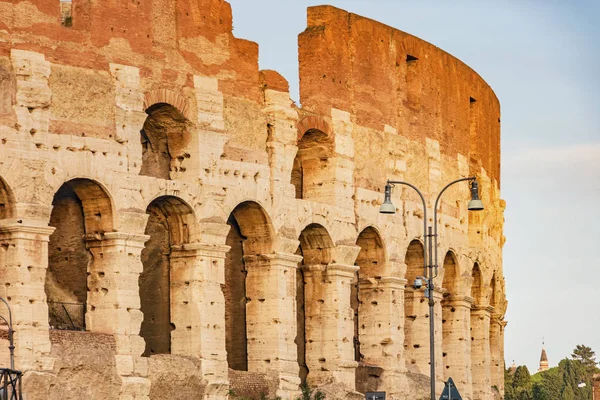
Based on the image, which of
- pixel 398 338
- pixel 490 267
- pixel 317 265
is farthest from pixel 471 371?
pixel 317 265

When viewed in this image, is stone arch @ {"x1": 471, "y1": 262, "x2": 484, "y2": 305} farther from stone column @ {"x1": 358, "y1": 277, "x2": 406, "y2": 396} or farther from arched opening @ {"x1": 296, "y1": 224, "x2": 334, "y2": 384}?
arched opening @ {"x1": 296, "y1": 224, "x2": 334, "y2": 384}

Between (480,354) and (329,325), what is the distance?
10573 mm

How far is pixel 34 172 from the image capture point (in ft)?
89.0

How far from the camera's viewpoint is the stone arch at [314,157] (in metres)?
34.4

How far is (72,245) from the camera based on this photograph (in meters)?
29.1

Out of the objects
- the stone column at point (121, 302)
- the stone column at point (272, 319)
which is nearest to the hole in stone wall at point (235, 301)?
the stone column at point (272, 319)

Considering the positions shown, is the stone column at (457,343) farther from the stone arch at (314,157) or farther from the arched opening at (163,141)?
the arched opening at (163,141)

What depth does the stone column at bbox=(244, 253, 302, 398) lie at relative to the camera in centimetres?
3180

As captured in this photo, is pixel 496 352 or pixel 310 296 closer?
pixel 310 296

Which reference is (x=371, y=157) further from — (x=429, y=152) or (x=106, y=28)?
(x=106, y=28)

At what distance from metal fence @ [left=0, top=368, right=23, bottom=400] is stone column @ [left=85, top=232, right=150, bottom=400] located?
250 centimetres

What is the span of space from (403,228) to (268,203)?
5980 mm

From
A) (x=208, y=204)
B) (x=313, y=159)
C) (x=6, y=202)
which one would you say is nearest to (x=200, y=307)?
(x=208, y=204)

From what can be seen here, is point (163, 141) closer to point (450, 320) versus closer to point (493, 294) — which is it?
point (450, 320)
